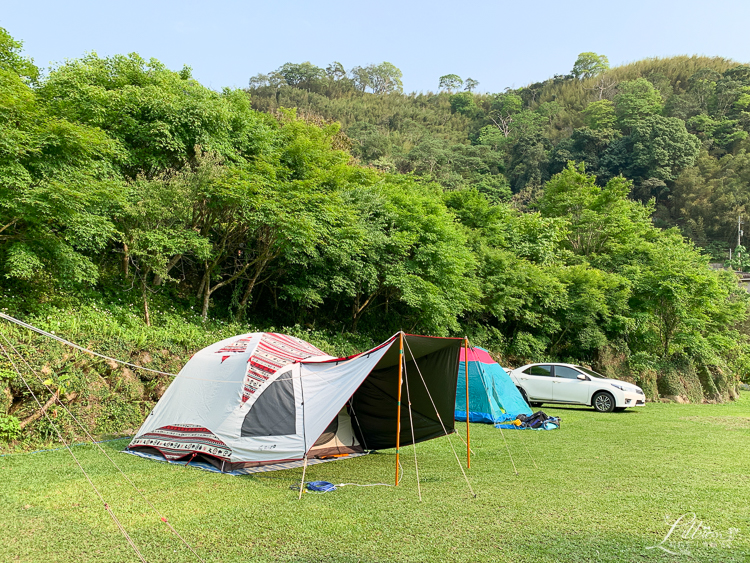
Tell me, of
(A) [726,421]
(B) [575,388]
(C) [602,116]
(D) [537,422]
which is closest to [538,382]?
(B) [575,388]

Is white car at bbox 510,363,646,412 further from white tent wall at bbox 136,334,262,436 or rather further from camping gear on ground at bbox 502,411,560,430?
white tent wall at bbox 136,334,262,436

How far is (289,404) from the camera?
6781 mm

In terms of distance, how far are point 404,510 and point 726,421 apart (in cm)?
1108

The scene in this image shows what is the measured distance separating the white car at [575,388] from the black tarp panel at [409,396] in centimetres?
762

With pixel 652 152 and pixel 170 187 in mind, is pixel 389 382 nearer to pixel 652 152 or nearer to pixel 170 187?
pixel 170 187

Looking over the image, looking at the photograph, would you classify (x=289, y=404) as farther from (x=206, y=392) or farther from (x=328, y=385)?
(x=206, y=392)

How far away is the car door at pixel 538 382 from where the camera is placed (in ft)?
47.6

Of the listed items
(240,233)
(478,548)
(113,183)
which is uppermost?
(113,183)

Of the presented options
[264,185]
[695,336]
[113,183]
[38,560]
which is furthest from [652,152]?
[38,560]

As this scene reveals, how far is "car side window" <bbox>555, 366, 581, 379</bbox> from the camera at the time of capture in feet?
47.4

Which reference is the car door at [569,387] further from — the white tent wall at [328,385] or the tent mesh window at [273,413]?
the tent mesh window at [273,413]

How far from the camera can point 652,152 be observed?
5294cm

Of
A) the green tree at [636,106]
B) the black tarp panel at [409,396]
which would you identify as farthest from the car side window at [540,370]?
the green tree at [636,106]

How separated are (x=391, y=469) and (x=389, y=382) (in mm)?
1575
